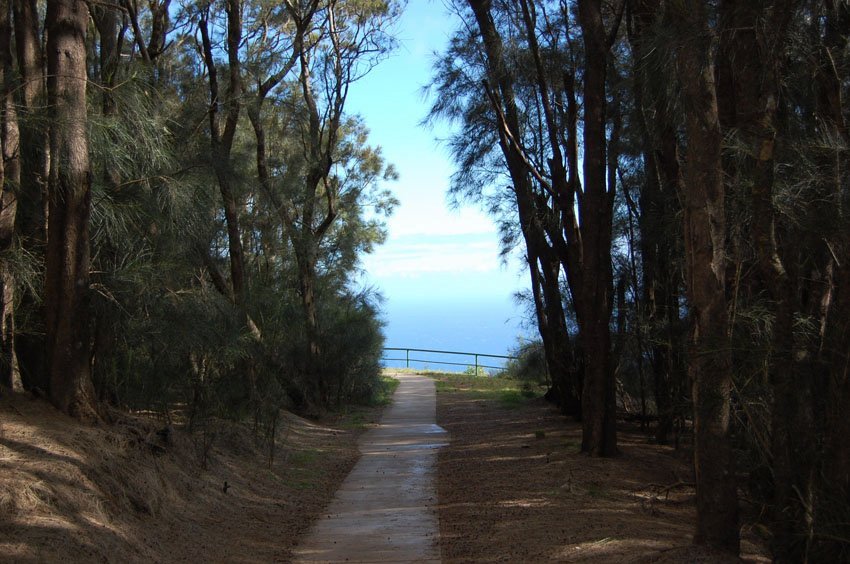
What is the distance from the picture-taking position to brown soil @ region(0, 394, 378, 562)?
5191 millimetres

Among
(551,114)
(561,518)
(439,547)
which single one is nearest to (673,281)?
(551,114)

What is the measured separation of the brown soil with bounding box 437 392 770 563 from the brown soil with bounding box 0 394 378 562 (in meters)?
1.74

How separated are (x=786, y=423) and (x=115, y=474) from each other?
5.47 meters

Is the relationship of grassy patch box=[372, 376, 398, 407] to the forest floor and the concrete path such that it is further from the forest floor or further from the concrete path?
the forest floor

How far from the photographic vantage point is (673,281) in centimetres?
1052

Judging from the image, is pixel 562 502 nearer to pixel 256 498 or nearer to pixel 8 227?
pixel 256 498

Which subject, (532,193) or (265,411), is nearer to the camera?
(265,411)

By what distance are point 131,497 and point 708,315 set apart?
5.06 meters

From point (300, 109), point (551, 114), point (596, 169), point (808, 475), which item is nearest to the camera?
point (808, 475)

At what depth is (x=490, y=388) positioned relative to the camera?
23953 mm

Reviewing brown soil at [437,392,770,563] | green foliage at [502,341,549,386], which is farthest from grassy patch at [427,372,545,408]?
brown soil at [437,392,770,563]

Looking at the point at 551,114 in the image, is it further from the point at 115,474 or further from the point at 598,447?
the point at 115,474

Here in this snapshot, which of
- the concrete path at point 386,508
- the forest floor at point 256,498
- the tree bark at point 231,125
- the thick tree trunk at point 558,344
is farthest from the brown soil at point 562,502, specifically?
the tree bark at point 231,125

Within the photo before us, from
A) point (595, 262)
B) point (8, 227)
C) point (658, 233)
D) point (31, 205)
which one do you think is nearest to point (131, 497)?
point (8, 227)
